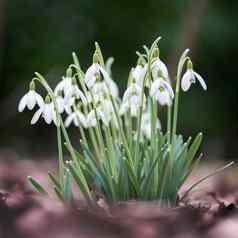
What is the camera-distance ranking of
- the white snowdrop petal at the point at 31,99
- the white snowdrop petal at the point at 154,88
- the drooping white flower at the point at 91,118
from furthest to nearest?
the drooping white flower at the point at 91,118 < the white snowdrop petal at the point at 31,99 < the white snowdrop petal at the point at 154,88

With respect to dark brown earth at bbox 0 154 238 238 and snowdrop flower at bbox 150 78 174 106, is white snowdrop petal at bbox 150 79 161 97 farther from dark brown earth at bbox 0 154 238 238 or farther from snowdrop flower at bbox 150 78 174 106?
dark brown earth at bbox 0 154 238 238

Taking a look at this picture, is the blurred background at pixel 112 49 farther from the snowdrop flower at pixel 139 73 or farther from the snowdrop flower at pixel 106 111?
the snowdrop flower at pixel 139 73

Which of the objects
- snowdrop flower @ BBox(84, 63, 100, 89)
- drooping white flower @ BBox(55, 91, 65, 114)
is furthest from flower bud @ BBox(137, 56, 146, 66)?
drooping white flower @ BBox(55, 91, 65, 114)

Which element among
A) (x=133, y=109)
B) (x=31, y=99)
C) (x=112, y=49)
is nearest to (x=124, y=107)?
(x=133, y=109)

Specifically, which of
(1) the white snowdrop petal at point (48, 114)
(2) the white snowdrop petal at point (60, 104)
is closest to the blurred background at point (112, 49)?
(2) the white snowdrop petal at point (60, 104)

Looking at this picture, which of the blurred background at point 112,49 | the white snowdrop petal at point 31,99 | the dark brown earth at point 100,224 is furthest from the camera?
the blurred background at point 112,49

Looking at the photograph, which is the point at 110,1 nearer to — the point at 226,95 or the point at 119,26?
the point at 119,26

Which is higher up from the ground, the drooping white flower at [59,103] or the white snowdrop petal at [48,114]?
the drooping white flower at [59,103]
